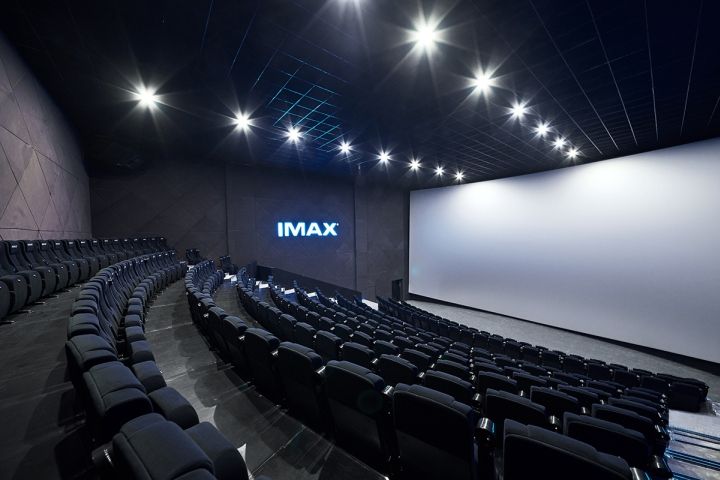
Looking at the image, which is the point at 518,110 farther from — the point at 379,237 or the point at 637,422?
the point at 379,237

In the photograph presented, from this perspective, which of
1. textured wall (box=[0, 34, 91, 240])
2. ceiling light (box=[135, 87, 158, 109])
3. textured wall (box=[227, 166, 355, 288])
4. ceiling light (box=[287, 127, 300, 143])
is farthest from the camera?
textured wall (box=[227, 166, 355, 288])

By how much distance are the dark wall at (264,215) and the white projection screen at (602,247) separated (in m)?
3.13

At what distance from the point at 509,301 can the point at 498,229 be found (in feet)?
9.79

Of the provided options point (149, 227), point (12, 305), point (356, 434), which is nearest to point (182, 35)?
point (12, 305)

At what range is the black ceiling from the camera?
11.7 ft

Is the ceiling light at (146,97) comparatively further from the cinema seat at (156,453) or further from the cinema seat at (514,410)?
the cinema seat at (514,410)

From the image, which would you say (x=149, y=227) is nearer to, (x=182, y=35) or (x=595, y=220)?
(x=182, y=35)

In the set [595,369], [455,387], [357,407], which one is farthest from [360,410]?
[595,369]

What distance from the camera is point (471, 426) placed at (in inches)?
54.3

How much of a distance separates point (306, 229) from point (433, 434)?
11091 mm

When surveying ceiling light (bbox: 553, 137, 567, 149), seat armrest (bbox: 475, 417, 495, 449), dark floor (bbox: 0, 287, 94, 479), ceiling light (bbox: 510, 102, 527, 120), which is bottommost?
seat armrest (bbox: 475, 417, 495, 449)

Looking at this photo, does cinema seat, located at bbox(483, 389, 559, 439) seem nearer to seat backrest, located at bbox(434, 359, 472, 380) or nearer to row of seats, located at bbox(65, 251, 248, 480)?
seat backrest, located at bbox(434, 359, 472, 380)

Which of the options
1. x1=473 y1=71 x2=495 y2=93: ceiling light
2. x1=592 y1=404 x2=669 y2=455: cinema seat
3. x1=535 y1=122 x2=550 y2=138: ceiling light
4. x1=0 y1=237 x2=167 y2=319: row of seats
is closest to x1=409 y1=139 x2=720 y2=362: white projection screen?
x1=535 y1=122 x2=550 y2=138: ceiling light

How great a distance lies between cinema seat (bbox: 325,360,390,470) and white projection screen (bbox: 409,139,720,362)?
1020 cm
